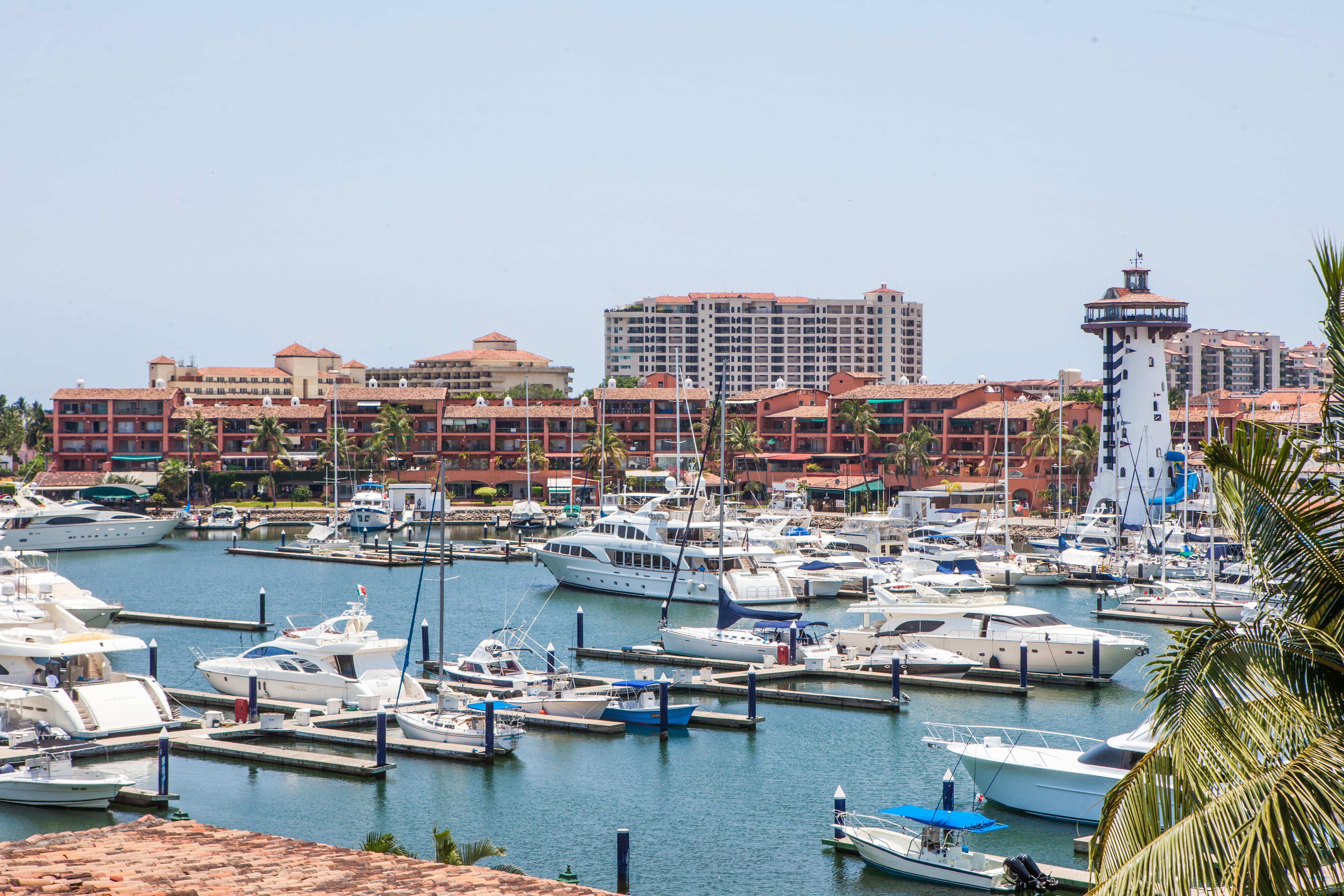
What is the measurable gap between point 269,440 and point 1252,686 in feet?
392

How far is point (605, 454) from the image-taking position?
11462cm

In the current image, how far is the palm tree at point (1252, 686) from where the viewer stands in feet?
27.6

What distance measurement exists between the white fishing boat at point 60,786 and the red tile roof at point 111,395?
106 meters

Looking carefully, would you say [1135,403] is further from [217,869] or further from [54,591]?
[217,869]

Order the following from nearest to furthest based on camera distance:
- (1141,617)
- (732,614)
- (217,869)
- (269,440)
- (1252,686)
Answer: (1252,686) → (217,869) → (732,614) → (1141,617) → (269,440)

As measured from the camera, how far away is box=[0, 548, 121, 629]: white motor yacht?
1876 inches

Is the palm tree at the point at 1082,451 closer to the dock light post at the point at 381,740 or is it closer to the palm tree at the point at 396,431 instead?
the palm tree at the point at 396,431

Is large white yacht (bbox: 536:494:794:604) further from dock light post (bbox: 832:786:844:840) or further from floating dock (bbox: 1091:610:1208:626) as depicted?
dock light post (bbox: 832:786:844:840)

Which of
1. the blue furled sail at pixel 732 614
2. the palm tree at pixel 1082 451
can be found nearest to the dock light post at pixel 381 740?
the blue furled sail at pixel 732 614

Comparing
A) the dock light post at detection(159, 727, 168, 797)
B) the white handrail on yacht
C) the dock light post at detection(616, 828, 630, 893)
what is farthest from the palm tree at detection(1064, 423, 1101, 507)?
the dock light post at detection(616, 828, 630, 893)

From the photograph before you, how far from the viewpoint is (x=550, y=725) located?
35312mm

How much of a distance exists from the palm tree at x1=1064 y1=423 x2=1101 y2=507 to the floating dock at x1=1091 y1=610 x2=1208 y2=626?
1652 inches

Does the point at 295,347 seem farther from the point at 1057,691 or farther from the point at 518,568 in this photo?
the point at 1057,691

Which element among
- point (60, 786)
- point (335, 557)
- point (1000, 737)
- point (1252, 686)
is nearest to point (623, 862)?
point (60, 786)
